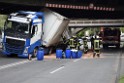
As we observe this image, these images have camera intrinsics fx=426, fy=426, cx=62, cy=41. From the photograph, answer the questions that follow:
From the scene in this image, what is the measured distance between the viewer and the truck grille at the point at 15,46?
33.1 meters

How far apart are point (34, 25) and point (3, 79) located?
57.7ft

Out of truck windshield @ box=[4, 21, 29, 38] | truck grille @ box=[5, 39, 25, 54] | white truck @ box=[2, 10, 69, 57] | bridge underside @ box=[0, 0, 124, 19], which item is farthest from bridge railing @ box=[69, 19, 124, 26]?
truck grille @ box=[5, 39, 25, 54]

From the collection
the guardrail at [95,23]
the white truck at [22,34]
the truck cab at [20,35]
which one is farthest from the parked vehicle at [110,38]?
the guardrail at [95,23]

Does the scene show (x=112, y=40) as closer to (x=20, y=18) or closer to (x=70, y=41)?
(x=70, y=41)

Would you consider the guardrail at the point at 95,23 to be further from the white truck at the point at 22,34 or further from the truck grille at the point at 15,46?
the truck grille at the point at 15,46

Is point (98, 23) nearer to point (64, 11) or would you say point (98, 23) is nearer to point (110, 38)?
point (110, 38)

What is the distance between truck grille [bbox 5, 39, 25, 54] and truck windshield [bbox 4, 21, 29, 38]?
0.55 meters

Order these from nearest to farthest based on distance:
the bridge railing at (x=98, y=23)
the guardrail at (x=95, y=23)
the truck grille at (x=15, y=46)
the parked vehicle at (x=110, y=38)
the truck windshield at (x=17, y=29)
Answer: the truck grille at (x=15, y=46) < the truck windshield at (x=17, y=29) < the parked vehicle at (x=110, y=38) < the bridge railing at (x=98, y=23) < the guardrail at (x=95, y=23)

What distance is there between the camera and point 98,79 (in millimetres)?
17172

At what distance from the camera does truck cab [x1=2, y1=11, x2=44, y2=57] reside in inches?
1305

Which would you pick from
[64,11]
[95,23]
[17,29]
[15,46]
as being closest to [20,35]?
[17,29]

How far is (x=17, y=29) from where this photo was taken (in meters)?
33.5

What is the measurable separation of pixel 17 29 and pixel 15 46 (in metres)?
1.36

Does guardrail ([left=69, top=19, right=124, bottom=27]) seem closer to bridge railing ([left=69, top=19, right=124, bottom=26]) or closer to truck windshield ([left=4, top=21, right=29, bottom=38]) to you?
bridge railing ([left=69, top=19, right=124, bottom=26])
